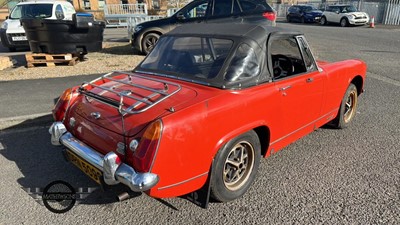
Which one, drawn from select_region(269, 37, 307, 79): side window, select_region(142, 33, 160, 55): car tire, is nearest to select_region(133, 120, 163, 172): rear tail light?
select_region(269, 37, 307, 79): side window

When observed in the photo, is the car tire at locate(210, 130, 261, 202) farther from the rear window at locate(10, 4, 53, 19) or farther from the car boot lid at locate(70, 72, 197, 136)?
the rear window at locate(10, 4, 53, 19)

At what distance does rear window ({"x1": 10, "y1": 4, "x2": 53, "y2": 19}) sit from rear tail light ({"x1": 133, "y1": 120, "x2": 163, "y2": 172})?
10.4m

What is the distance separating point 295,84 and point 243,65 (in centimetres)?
68

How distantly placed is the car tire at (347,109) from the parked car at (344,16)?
19689 mm

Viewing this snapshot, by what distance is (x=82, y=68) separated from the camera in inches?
320

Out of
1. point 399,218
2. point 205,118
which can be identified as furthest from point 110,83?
point 399,218

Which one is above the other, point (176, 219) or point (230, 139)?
point (230, 139)

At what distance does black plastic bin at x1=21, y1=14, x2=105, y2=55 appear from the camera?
7.72 metres

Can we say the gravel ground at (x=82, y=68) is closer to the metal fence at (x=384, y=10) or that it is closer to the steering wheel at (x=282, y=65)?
the steering wheel at (x=282, y=65)

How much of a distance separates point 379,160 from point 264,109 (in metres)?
1.75

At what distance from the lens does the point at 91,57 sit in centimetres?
991

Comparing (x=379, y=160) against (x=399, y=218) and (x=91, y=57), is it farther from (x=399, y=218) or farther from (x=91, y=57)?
(x=91, y=57)

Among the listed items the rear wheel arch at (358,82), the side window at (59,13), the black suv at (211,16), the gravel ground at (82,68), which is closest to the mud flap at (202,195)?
the rear wheel arch at (358,82)

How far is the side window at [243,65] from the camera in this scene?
8.88ft
